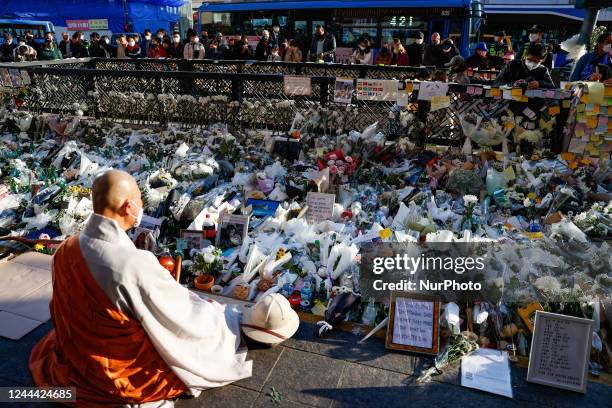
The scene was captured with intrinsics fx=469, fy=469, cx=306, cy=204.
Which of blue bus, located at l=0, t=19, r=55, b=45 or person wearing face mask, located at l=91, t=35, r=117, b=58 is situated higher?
blue bus, located at l=0, t=19, r=55, b=45

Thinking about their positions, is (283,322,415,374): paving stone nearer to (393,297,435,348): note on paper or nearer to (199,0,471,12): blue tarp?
(393,297,435,348): note on paper

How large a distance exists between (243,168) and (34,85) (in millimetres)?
5238

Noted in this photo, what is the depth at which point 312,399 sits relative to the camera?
284 cm

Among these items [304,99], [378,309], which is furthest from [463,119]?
[378,309]

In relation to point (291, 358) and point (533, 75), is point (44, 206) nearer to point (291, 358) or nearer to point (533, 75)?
point (291, 358)

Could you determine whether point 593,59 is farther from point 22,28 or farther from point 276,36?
point 22,28

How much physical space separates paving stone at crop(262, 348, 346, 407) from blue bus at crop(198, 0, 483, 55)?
39.7 feet

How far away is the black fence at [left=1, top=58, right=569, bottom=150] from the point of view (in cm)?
656

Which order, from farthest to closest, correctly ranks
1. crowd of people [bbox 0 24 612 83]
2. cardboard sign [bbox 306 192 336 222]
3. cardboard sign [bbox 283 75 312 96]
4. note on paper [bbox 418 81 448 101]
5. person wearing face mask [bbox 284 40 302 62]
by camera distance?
1. person wearing face mask [bbox 284 40 302 62]
2. crowd of people [bbox 0 24 612 83]
3. cardboard sign [bbox 283 75 312 96]
4. note on paper [bbox 418 81 448 101]
5. cardboard sign [bbox 306 192 336 222]

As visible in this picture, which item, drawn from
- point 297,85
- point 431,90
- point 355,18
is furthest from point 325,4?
point 431,90

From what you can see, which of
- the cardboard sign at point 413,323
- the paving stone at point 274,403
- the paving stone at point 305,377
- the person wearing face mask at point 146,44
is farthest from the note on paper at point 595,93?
the person wearing face mask at point 146,44

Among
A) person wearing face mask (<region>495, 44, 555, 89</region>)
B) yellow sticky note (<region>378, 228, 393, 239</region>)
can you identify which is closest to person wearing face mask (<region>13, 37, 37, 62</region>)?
person wearing face mask (<region>495, 44, 555, 89</region>)

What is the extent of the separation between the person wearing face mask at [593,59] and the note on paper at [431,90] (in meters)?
3.36

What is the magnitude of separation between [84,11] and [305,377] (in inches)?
944
